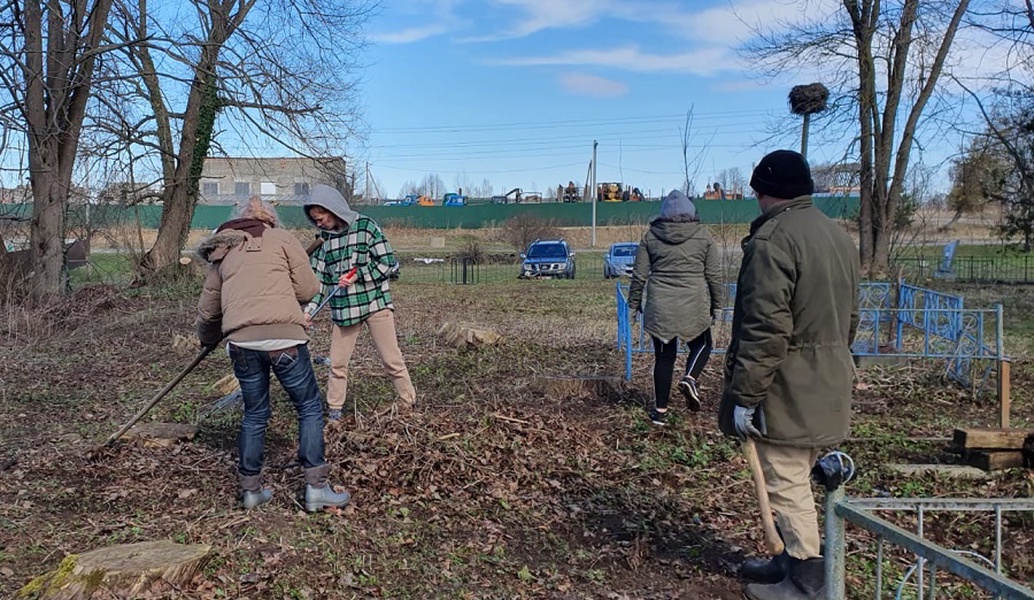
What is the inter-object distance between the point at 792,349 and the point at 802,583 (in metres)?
0.91

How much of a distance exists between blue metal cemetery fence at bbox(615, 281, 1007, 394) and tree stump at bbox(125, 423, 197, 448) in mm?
3366

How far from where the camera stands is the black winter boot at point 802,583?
10.4 feet

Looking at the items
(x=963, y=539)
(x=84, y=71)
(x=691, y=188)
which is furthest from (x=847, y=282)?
(x=84, y=71)

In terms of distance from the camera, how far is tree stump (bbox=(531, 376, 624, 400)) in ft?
22.0

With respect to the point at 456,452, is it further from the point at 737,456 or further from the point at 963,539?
the point at 963,539

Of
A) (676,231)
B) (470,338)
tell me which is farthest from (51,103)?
(676,231)

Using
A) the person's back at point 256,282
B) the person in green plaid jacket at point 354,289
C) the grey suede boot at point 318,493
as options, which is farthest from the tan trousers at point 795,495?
the person in green plaid jacket at point 354,289

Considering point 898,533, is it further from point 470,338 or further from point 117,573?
point 470,338

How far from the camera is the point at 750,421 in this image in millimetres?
3170

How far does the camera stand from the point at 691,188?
1093cm

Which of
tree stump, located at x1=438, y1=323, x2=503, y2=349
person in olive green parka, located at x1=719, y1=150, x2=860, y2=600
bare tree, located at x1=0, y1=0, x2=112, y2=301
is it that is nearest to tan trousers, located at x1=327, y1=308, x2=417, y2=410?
person in olive green parka, located at x1=719, y1=150, x2=860, y2=600

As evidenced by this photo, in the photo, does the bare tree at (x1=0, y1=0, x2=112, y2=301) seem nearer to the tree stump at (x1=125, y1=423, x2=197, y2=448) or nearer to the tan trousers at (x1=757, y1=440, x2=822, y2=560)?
the tree stump at (x1=125, y1=423, x2=197, y2=448)

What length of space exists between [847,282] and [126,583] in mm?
2964

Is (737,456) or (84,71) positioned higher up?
(84,71)
